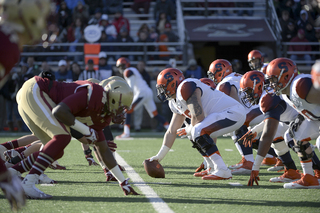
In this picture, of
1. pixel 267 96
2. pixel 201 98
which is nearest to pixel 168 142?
pixel 201 98

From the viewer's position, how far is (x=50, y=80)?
4.19 metres

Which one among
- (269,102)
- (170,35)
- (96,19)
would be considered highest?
(269,102)

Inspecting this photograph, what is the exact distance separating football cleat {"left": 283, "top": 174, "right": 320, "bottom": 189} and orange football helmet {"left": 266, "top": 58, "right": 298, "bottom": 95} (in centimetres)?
99

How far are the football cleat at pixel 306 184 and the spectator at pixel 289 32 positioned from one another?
11.0 metres

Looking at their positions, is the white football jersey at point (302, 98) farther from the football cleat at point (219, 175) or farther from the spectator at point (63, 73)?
the spectator at point (63, 73)

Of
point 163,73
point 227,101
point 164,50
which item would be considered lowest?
point 164,50

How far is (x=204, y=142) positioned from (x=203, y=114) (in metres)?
0.34

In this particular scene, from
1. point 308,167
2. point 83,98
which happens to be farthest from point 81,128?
point 308,167

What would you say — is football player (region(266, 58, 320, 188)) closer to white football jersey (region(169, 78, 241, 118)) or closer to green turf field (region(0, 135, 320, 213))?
green turf field (region(0, 135, 320, 213))

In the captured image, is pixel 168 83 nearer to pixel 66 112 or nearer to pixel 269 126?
pixel 269 126

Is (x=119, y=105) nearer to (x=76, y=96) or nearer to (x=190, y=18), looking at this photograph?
(x=76, y=96)

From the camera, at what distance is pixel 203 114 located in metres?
4.88

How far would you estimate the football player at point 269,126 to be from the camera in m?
4.51

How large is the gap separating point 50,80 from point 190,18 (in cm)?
1205
